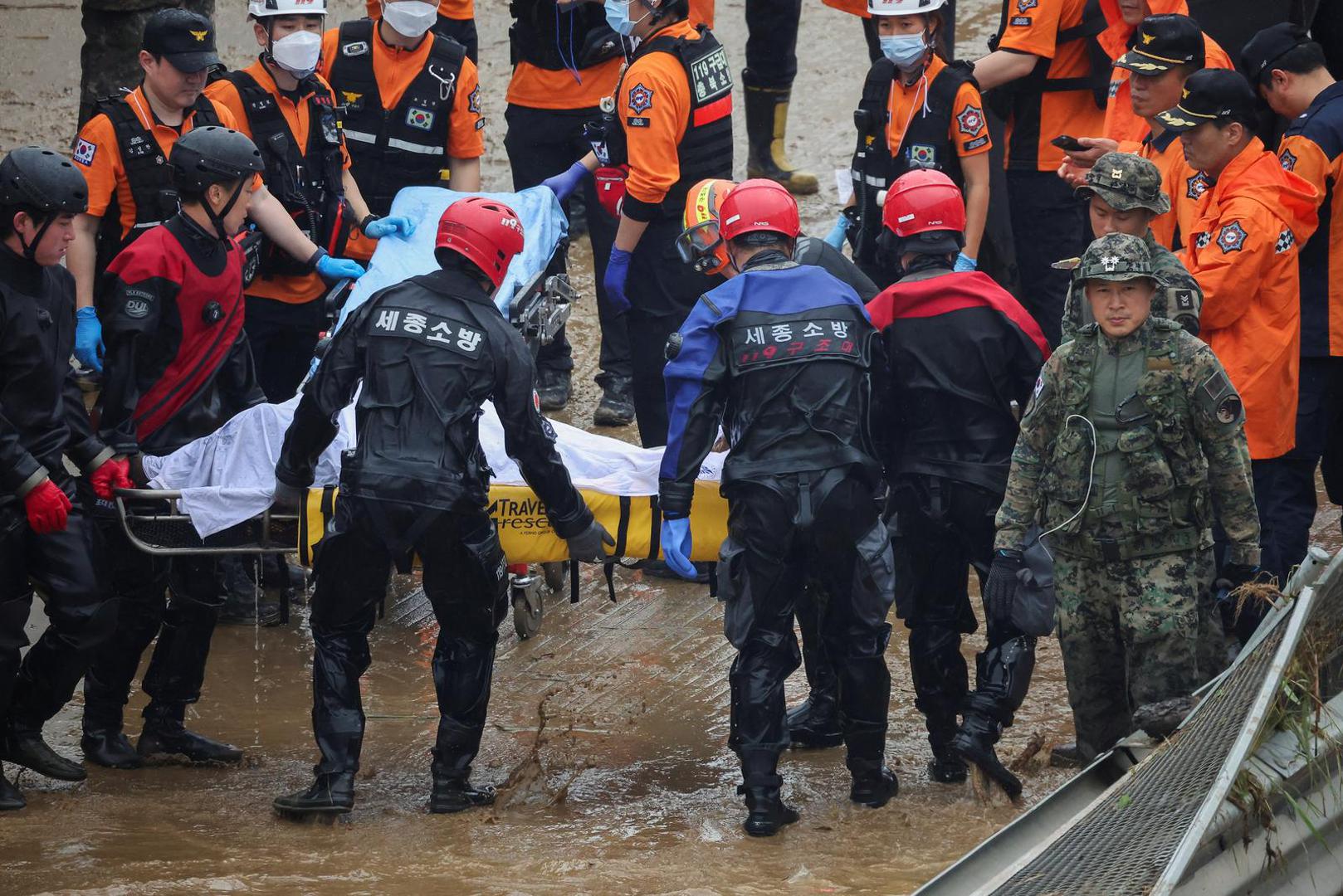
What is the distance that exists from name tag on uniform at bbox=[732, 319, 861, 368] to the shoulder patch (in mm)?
2861

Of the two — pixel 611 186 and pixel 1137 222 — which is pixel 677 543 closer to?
pixel 1137 222

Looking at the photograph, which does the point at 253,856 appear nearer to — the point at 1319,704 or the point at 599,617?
the point at 599,617

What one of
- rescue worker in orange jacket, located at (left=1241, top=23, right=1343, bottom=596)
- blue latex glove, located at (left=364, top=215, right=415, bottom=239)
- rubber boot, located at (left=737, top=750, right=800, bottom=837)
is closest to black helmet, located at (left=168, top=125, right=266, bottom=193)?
blue latex glove, located at (left=364, top=215, right=415, bottom=239)

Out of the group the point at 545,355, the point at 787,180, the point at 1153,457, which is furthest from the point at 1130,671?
the point at 787,180

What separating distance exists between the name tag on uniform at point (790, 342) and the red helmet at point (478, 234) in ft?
2.62

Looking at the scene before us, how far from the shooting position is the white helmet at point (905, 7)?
7.08 m

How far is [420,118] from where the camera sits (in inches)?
300

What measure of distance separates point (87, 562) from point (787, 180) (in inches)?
239

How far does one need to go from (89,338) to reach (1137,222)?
3.77m

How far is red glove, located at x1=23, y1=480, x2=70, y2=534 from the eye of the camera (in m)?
5.29

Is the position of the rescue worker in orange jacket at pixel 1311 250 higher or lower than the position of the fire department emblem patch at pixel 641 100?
lower

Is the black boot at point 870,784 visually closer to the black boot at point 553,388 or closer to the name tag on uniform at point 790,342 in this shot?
the name tag on uniform at point 790,342

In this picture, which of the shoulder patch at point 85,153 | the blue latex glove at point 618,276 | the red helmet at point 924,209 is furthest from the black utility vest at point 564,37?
the red helmet at point 924,209

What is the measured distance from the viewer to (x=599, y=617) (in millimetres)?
7277
